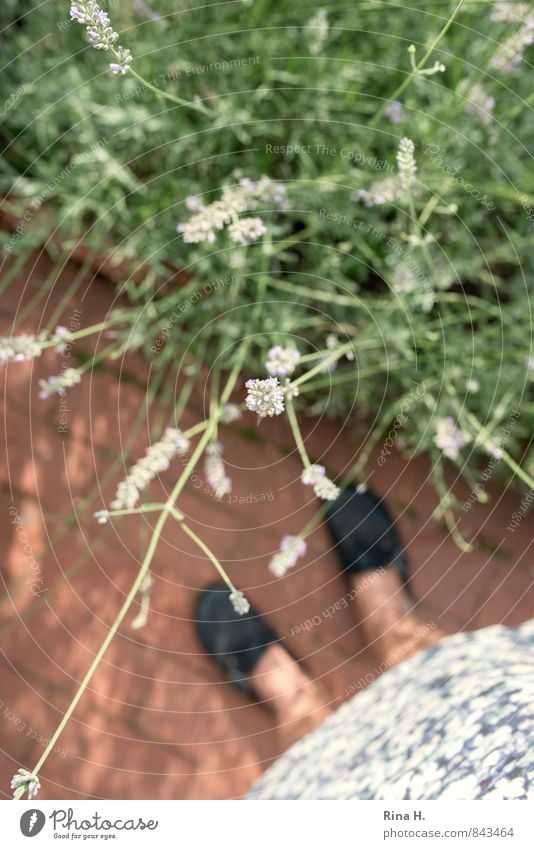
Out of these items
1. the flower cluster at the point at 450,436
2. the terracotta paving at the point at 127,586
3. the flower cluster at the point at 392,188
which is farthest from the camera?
the terracotta paving at the point at 127,586

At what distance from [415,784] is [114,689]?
17.3 inches

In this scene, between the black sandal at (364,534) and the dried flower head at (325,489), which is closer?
the dried flower head at (325,489)

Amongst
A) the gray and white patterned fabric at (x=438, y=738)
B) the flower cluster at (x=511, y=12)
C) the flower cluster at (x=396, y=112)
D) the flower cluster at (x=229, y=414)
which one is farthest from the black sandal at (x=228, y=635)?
the flower cluster at (x=511, y=12)

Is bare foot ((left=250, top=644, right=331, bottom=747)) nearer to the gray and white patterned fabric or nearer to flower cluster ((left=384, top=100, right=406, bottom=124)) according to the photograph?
the gray and white patterned fabric

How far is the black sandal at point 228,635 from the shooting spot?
1.09 metres

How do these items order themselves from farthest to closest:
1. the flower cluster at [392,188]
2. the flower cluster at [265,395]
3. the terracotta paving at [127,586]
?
the terracotta paving at [127,586] < the flower cluster at [392,188] < the flower cluster at [265,395]

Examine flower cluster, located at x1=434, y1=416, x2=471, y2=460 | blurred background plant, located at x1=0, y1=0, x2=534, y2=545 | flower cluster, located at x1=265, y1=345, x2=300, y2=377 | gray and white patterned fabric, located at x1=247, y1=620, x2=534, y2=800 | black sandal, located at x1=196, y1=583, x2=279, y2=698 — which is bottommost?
gray and white patterned fabric, located at x1=247, y1=620, x2=534, y2=800

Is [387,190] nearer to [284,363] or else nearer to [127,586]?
[284,363]

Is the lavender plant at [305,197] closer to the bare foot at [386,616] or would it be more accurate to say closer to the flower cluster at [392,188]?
the flower cluster at [392,188]

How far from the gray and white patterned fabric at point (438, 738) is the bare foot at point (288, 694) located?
7 centimetres

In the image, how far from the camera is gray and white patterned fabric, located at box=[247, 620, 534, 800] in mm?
772

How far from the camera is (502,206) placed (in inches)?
39.0

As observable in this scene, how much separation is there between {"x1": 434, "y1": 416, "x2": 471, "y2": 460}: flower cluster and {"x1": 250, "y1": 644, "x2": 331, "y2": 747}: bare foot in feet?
1.36

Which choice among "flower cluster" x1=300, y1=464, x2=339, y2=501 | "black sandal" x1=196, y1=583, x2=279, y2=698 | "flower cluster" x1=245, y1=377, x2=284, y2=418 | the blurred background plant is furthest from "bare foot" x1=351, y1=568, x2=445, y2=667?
"flower cluster" x1=245, y1=377, x2=284, y2=418
